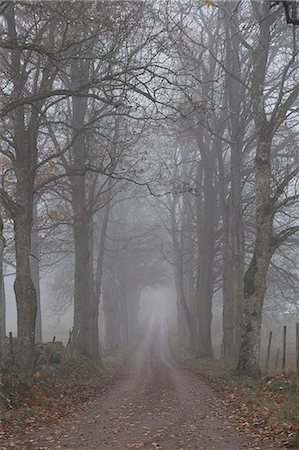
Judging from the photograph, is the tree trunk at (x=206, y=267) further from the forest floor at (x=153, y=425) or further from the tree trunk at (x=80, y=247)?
the forest floor at (x=153, y=425)

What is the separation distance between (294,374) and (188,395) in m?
2.58

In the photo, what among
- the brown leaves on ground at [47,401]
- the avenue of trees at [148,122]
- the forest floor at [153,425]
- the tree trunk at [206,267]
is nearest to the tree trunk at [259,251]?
the avenue of trees at [148,122]

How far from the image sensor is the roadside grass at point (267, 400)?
8414mm

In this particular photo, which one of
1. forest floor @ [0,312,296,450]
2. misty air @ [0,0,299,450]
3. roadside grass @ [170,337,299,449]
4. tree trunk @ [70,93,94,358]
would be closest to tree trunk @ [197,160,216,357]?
misty air @ [0,0,299,450]

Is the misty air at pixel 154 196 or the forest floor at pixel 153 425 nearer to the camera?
the forest floor at pixel 153 425

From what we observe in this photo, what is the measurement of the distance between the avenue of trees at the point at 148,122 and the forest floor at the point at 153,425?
254 cm

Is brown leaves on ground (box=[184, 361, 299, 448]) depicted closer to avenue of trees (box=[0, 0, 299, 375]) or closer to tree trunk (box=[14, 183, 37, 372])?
avenue of trees (box=[0, 0, 299, 375])

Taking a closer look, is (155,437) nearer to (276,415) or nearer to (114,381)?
(276,415)

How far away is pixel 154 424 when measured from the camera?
9797 millimetres

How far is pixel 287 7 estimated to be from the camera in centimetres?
602

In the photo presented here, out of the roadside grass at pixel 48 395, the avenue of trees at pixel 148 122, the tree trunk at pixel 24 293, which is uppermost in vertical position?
the avenue of trees at pixel 148 122

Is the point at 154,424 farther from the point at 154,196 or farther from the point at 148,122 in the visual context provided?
the point at 148,122

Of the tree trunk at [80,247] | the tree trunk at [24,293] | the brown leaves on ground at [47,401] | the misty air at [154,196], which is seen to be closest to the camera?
the brown leaves on ground at [47,401]

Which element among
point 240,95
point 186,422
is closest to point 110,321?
point 240,95
